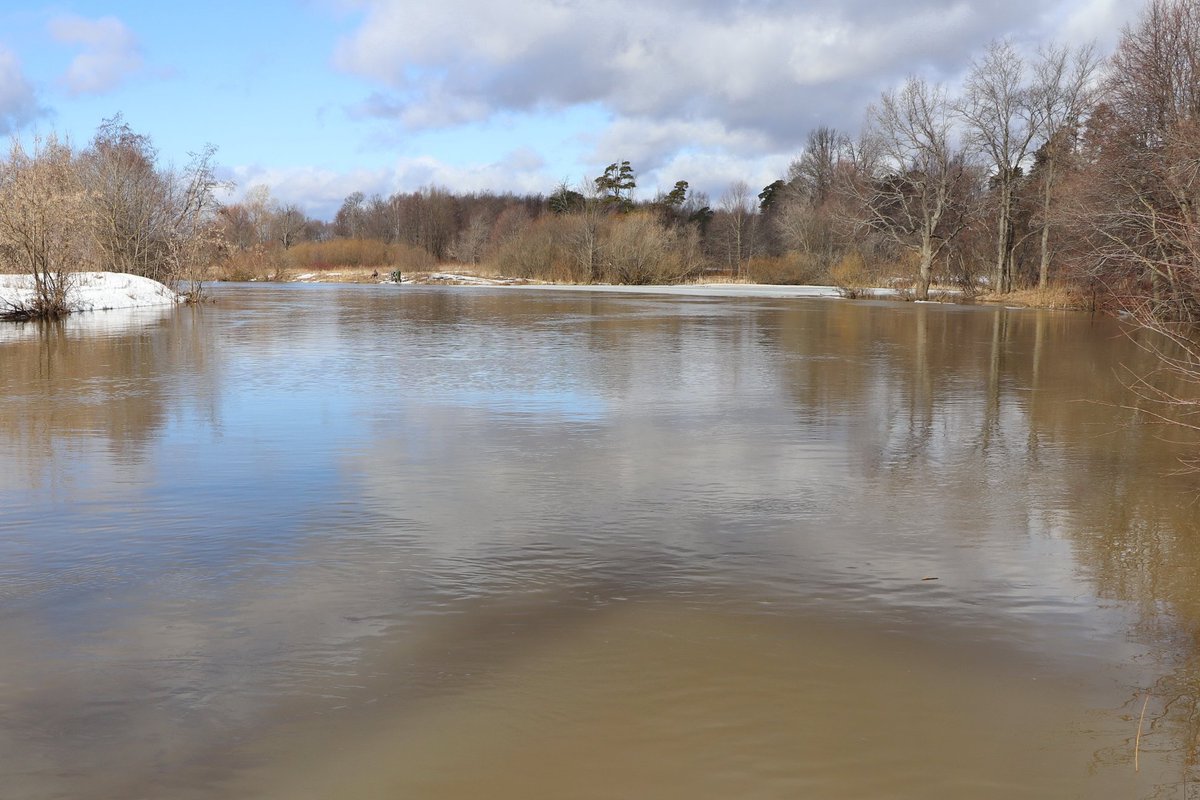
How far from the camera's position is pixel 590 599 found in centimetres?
521

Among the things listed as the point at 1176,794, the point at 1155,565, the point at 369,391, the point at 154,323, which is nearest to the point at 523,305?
the point at 154,323

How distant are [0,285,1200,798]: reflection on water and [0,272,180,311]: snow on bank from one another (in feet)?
53.3

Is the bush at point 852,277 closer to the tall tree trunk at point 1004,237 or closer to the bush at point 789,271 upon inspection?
the tall tree trunk at point 1004,237

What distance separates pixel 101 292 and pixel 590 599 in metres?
31.5

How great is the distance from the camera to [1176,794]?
3443 millimetres

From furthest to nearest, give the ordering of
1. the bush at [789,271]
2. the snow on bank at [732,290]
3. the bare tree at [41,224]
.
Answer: the bush at [789,271] → the snow on bank at [732,290] → the bare tree at [41,224]

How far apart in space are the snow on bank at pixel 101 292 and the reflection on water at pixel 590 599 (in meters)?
16.3

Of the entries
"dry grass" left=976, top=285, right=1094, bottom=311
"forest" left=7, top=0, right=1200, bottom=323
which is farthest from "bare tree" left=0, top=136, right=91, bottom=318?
"dry grass" left=976, top=285, right=1094, bottom=311

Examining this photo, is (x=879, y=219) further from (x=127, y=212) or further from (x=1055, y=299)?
(x=127, y=212)

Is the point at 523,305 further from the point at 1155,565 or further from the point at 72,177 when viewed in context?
the point at 1155,565

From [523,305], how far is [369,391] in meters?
23.7

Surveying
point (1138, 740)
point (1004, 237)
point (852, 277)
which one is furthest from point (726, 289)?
point (1138, 740)

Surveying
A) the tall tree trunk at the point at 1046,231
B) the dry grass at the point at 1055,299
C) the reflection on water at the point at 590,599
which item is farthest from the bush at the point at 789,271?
the reflection on water at the point at 590,599

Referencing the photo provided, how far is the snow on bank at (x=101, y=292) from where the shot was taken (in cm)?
2541
